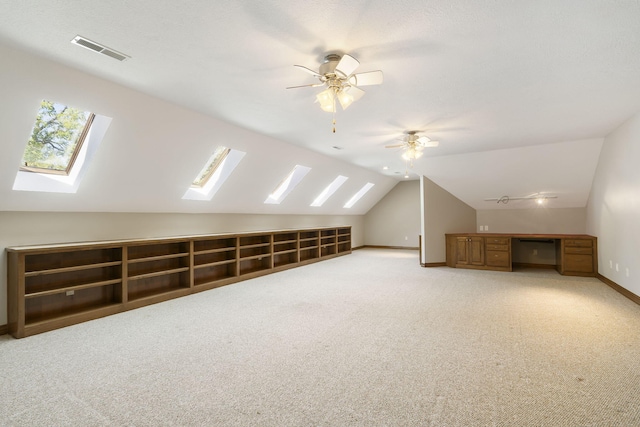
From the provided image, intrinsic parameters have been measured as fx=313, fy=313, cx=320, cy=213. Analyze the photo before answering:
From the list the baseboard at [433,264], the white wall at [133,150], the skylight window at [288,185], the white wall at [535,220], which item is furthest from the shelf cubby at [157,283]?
the white wall at [535,220]

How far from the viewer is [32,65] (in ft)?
8.84

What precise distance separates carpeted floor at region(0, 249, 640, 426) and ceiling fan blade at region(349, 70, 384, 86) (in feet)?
7.77

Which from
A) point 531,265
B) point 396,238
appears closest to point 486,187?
point 531,265

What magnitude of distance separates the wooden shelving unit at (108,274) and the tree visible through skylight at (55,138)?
3.35ft

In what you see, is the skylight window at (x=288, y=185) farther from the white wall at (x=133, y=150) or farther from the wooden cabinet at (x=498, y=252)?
the wooden cabinet at (x=498, y=252)

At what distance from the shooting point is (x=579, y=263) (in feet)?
19.9

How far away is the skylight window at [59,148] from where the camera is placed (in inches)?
139

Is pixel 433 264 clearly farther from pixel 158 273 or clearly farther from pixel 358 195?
pixel 158 273

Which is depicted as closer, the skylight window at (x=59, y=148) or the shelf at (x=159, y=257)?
the skylight window at (x=59, y=148)

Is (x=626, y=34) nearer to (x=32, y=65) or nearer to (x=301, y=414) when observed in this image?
(x=301, y=414)

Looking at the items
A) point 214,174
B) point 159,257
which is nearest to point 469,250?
point 214,174

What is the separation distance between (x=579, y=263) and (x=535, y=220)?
1523mm

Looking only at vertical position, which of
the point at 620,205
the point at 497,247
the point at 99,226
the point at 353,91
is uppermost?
the point at 353,91

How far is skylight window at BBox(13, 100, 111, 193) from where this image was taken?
3.52m
